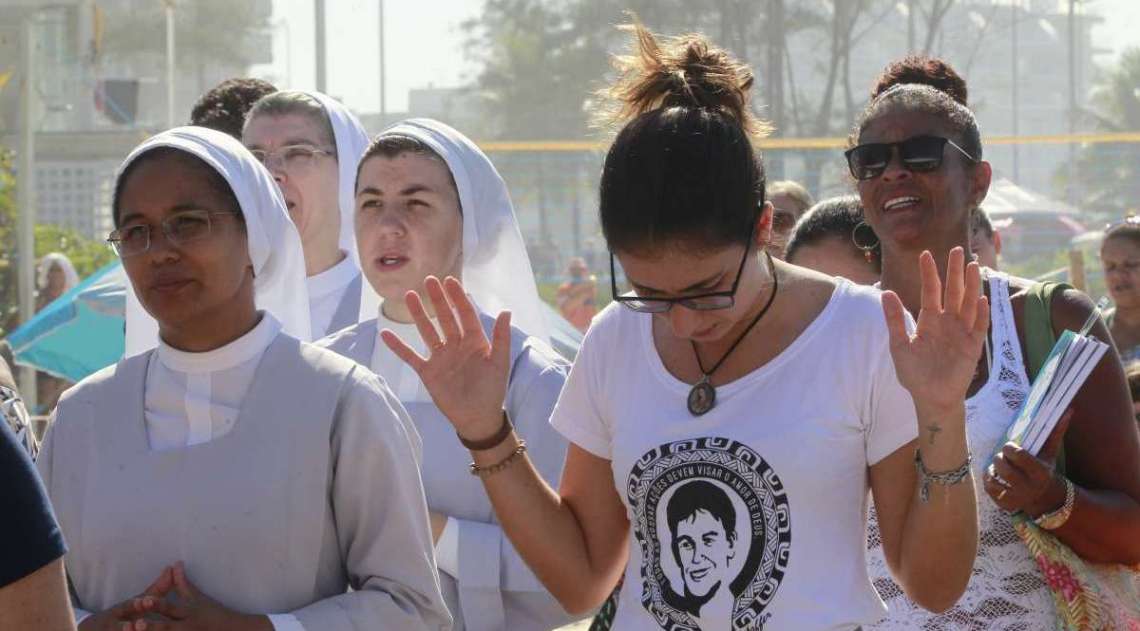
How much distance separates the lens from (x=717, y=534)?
3006 millimetres

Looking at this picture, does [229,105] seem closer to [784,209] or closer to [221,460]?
[784,209]

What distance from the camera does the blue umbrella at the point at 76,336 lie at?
A: 9.70m

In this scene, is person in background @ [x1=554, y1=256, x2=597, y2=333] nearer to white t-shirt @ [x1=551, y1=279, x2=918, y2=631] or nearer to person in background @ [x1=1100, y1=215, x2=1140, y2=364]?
person in background @ [x1=1100, y1=215, x2=1140, y2=364]

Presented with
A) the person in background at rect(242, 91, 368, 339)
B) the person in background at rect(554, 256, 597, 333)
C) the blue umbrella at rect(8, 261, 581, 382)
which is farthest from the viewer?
the person in background at rect(554, 256, 597, 333)

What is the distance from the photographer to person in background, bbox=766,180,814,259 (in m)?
5.91

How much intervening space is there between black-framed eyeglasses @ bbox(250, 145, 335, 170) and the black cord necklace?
8.02ft

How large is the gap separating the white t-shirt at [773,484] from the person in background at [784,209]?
8.98 ft

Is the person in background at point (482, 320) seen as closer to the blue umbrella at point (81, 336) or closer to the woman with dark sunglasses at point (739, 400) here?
the woman with dark sunglasses at point (739, 400)

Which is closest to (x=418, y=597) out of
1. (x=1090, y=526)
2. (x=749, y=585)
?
(x=749, y=585)

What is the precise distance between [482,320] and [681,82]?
1228mm

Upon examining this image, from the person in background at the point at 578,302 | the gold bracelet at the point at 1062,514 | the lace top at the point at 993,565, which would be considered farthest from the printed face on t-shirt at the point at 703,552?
the person in background at the point at 578,302

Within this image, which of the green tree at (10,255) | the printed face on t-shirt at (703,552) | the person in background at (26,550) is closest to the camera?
the person in background at (26,550)

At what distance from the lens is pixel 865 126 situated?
4117 millimetres

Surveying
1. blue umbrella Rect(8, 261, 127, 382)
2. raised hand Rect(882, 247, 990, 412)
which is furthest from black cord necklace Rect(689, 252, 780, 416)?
blue umbrella Rect(8, 261, 127, 382)
